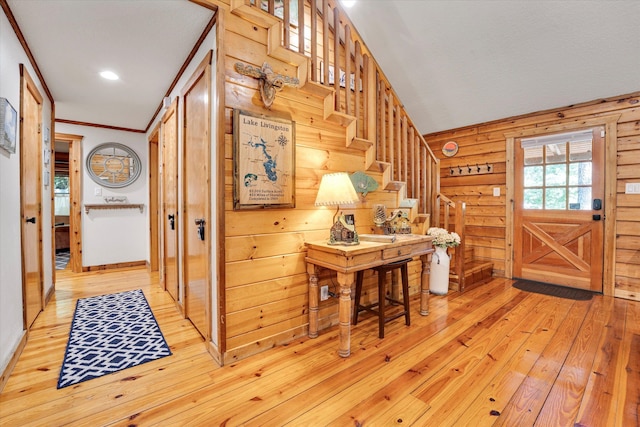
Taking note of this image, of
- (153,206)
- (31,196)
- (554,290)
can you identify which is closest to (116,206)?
(153,206)

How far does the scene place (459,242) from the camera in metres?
3.31

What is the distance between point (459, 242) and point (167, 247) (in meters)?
3.36

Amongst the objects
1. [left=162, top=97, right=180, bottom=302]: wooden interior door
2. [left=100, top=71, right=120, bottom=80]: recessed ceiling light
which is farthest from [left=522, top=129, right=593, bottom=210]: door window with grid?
[left=100, top=71, right=120, bottom=80]: recessed ceiling light

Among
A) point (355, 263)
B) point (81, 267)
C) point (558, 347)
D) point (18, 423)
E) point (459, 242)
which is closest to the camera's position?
point (18, 423)

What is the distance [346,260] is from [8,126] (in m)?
2.28

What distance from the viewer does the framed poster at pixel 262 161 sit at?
1891mm

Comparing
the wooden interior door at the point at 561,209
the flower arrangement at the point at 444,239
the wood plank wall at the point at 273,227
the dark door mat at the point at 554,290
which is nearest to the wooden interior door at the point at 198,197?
the wood plank wall at the point at 273,227

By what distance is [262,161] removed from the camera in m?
2.00

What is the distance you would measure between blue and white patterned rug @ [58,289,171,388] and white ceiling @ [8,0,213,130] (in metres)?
2.26

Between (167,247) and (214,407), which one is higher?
(167,247)

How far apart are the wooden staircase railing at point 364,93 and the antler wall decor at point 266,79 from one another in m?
0.33

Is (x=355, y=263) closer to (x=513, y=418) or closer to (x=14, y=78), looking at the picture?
(x=513, y=418)

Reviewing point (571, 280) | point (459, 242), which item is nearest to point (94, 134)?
point (459, 242)

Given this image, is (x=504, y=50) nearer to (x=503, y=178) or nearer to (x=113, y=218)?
(x=503, y=178)
